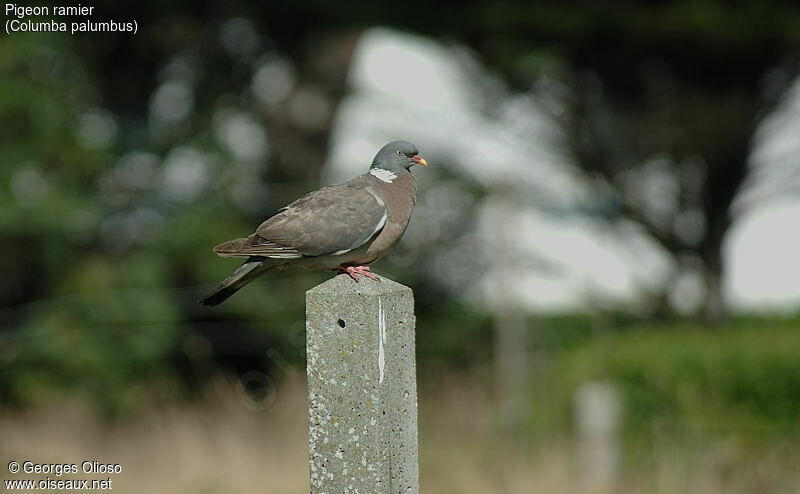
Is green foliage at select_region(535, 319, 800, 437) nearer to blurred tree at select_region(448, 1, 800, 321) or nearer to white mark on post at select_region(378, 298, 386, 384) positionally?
blurred tree at select_region(448, 1, 800, 321)

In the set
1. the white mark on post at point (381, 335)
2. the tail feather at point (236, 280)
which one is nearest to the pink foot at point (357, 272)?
the white mark on post at point (381, 335)

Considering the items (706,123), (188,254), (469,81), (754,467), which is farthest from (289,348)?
(754,467)

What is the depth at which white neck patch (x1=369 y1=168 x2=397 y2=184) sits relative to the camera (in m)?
3.11

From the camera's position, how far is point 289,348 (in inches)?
480

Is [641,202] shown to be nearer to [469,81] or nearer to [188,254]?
[469,81]

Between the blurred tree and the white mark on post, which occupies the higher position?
the blurred tree

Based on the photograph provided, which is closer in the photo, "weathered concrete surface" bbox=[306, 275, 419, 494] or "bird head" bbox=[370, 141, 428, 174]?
"weathered concrete surface" bbox=[306, 275, 419, 494]

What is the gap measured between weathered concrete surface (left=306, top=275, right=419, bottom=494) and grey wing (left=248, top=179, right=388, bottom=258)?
0.60 feet

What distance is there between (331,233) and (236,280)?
29 centimetres

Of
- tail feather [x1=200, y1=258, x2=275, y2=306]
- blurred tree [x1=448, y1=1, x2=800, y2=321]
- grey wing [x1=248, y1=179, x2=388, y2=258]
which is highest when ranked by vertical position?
blurred tree [x1=448, y1=1, x2=800, y2=321]

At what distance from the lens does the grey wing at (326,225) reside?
9.62 ft

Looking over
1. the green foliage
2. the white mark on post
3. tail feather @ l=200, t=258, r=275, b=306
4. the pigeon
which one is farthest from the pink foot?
the green foliage

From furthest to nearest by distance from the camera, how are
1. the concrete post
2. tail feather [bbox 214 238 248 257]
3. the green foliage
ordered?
the green foliage
the concrete post
tail feather [bbox 214 238 248 257]

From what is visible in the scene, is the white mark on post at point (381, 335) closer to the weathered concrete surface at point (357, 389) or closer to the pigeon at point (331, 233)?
the weathered concrete surface at point (357, 389)
